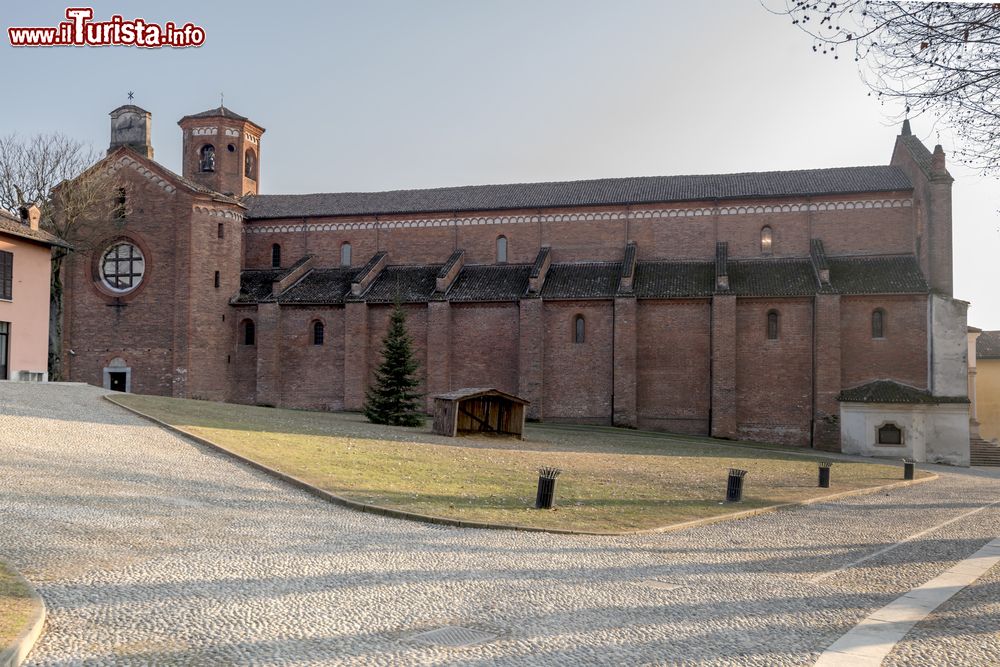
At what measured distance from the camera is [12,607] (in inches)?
237

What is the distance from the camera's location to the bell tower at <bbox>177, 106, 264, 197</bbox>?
42094mm

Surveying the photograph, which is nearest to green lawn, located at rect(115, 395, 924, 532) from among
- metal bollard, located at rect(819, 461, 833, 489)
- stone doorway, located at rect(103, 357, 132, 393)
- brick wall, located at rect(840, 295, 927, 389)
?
metal bollard, located at rect(819, 461, 833, 489)

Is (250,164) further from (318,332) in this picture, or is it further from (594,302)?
(594,302)

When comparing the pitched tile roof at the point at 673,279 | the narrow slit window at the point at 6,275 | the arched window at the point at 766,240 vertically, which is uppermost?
the arched window at the point at 766,240

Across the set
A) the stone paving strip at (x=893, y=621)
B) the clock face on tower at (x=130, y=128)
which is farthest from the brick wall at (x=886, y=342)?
the clock face on tower at (x=130, y=128)

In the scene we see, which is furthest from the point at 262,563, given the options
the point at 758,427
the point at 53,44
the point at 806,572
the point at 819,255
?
the point at 819,255

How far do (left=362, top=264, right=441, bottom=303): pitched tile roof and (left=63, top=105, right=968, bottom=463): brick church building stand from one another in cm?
14

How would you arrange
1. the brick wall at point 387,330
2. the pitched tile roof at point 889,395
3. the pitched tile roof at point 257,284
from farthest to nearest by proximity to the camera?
the pitched tile roof at point 257,284, the brick wall at point 387,330, the pitched tile roof at point 889,395

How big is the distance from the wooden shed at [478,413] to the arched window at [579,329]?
8.54 m

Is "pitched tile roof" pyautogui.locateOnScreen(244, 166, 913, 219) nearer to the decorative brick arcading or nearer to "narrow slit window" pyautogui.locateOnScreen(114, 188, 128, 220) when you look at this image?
the decorative brick arcading

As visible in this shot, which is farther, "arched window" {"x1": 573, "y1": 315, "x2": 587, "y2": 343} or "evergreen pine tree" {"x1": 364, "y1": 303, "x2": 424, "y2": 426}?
"arched window" {"x1": 573, "y1": 315, "x2": 587, "y2": 343}

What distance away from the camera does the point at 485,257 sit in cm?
4066

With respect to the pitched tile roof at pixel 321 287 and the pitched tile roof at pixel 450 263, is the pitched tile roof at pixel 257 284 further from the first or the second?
the pitched tile roof at pixel 450 263

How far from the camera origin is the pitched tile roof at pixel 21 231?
26864 millimetres
